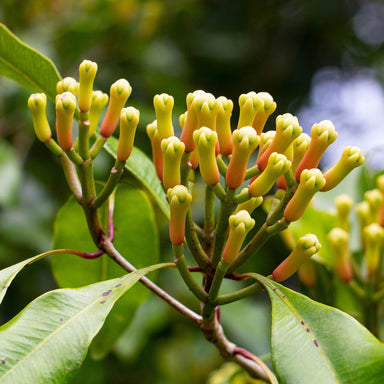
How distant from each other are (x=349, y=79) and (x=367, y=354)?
4363 mm

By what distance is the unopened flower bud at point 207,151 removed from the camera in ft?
2.76

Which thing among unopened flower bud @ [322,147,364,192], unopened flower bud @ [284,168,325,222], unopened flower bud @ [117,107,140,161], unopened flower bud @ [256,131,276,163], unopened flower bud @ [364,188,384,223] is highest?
unopened flower bud @ [117,107,140,161]

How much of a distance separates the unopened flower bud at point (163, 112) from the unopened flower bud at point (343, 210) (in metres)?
0.57

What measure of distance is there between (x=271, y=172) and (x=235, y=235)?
0.12 metres

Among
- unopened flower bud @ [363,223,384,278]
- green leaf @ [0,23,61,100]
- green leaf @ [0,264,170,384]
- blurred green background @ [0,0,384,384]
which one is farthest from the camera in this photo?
blurred green background @ [0,0,384,384]

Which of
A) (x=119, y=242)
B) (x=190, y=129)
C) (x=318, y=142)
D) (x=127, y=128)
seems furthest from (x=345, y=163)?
(x=119, y=242)

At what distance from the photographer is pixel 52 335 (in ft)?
2.59

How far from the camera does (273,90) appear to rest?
4145mm

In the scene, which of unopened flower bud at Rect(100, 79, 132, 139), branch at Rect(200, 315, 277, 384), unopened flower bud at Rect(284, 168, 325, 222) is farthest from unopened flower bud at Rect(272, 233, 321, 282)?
unopened flower bud at Rect(100, 79, 132, 139)

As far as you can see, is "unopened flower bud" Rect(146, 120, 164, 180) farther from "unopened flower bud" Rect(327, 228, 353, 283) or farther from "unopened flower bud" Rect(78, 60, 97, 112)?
"unopened flower bud" Rect(327, 228, 353, 283)

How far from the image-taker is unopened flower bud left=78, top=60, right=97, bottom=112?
0.95 m

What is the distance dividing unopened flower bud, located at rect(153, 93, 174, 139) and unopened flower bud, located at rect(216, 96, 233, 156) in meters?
0.09

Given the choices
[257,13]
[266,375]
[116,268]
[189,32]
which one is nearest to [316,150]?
[266,375]

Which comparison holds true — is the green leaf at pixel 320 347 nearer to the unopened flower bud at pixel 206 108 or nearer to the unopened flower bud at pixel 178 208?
the unopened flower bud at pixel 178 208
